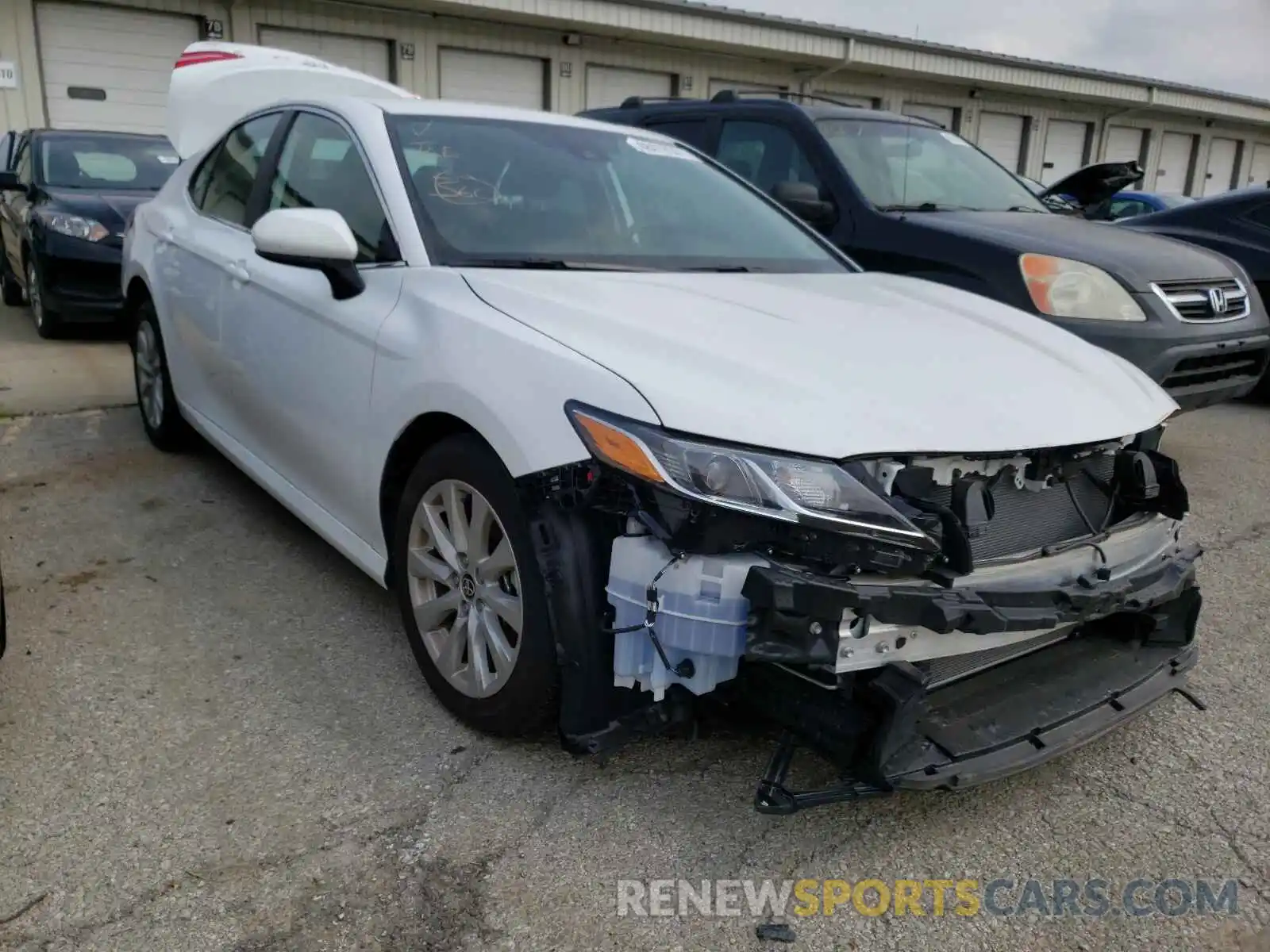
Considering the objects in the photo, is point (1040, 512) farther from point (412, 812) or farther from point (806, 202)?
point (806, 202)

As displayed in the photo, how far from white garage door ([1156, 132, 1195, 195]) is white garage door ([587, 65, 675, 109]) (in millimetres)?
16050

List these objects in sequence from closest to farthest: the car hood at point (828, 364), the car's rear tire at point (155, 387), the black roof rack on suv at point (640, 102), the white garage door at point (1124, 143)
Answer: the car hood at point (828, 364) < the car's rear tire at point (155, 387) < the black roof rack on suv at point (640, 102) < the white garage door at point (1124, 143)

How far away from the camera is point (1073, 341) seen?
120 inches

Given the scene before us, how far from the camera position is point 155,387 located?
192 inches

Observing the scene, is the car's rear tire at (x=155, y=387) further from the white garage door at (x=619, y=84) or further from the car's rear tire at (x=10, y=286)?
the white garage door at (x=619, y=84)

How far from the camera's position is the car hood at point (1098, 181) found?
23.6 feet

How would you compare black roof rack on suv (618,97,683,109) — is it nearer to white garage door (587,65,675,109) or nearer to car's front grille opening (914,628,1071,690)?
car's front grille opening (914,628,1071,690)

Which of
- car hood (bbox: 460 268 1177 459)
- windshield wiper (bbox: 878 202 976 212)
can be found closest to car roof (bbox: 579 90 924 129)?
windshield wiper (bbox: 878 202 976 212)

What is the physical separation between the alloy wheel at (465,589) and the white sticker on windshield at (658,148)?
1.69 m

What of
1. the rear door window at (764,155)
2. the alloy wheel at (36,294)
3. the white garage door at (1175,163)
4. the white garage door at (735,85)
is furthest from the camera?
the white garage door at (1175,163)

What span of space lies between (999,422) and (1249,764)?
4.08 feet

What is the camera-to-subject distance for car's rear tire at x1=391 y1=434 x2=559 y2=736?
235cm

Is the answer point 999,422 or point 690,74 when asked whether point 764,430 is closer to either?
point 999,422

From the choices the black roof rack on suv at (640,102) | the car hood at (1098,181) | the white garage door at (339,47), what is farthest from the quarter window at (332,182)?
the white garage door at (339,47)
